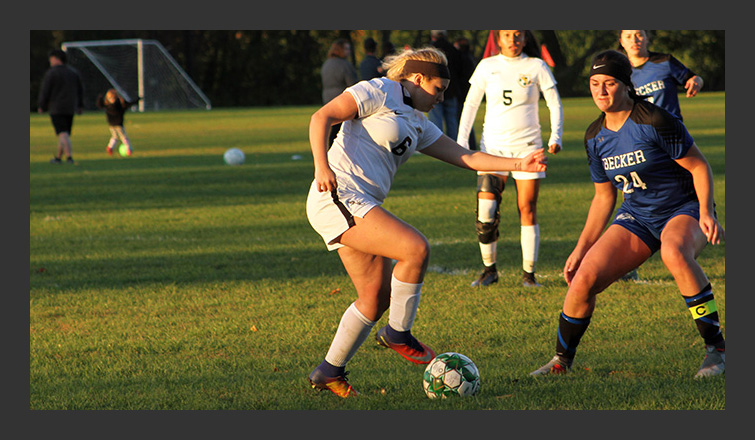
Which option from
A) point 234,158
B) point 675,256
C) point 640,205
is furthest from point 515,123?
point 234,158

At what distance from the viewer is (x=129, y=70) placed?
48.4 meters

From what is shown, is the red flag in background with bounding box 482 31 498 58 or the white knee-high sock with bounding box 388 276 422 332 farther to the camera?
the red flag in background with bounding box 482 31 498 58

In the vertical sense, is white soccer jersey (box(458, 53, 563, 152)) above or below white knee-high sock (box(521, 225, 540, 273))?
above

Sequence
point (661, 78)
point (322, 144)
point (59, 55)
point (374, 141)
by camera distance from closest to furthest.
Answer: point (322, 144) < point (374, 141) < point (661, 78) < point (59, 55)

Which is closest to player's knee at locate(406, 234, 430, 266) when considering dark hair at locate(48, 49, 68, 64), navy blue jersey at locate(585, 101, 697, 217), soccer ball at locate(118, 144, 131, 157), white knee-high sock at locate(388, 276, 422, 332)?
white knee-high sock at locate(388, 276, 422, 332)

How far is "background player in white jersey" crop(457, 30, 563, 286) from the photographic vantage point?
820cm

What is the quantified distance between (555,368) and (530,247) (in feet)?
9.17

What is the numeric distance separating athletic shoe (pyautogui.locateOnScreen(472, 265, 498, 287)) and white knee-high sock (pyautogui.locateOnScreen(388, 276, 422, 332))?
3.12 metres

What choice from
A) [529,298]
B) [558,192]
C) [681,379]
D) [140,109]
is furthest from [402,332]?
[140,109]

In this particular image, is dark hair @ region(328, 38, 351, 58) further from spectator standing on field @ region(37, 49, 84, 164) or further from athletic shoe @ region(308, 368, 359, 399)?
athletic shoe @ region(308, 368, 359, 399)

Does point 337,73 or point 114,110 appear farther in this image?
point 114,110

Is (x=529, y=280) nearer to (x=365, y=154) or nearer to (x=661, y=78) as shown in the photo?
(x=661, y=78)

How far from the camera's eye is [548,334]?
256 inches

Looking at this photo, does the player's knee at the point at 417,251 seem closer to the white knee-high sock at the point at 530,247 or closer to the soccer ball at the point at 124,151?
the white knee-high sock at the point at 530,247
